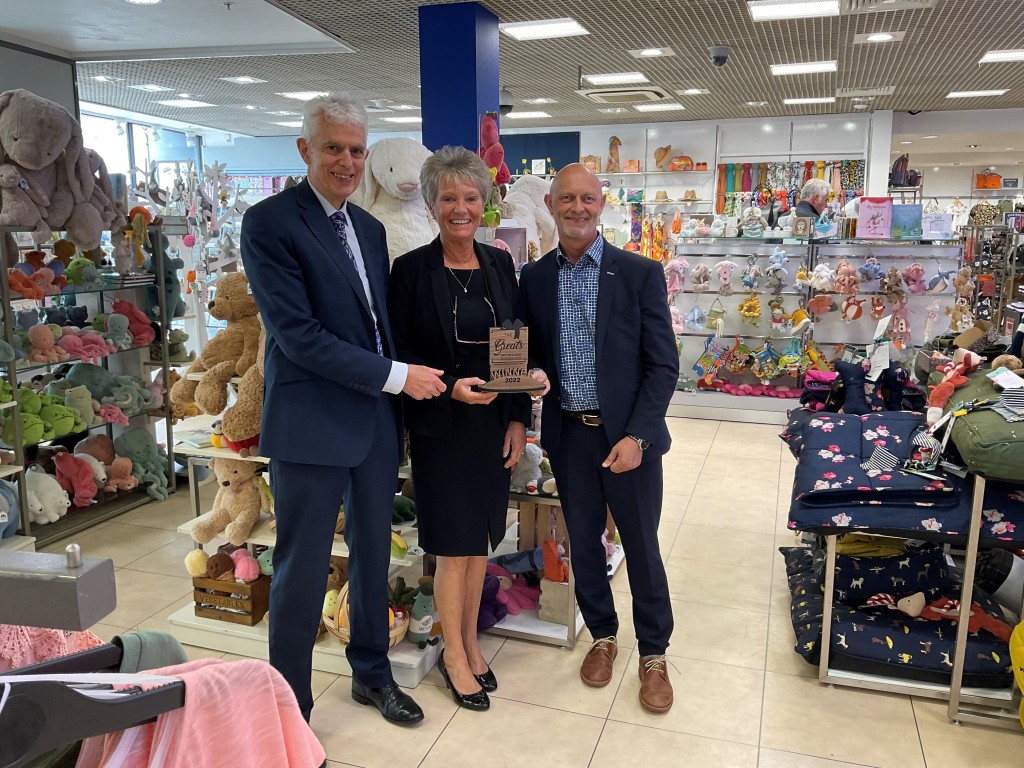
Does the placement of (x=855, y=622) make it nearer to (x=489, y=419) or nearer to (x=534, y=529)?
(x=534, y=529)

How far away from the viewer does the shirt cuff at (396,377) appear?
219 centimetres

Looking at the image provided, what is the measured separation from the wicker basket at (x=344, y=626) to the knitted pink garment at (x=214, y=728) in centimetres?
180

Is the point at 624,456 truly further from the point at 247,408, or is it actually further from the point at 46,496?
the point at 46,496

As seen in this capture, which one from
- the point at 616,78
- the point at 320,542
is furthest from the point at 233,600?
the point at 616,78

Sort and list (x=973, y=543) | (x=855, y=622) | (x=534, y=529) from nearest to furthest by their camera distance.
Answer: (x=973, y=543) < (x=855, y=622) < (x=534, y=529)

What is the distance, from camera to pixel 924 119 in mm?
10617

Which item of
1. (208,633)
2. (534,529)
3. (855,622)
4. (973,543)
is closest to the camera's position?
(973,543)

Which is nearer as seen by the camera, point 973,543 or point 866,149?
point 973,543

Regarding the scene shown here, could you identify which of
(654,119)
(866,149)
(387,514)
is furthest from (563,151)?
(387,514)

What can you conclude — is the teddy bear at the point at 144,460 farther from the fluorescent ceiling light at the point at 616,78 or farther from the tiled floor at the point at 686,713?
the fluorescent ceiling light at the point at 616,78

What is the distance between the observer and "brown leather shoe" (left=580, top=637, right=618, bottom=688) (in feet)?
9.05

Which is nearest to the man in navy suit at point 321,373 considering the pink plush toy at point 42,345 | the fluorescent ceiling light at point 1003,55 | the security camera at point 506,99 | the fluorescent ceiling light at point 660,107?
the pink plush toy at point 42,345

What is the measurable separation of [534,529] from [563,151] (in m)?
9.51

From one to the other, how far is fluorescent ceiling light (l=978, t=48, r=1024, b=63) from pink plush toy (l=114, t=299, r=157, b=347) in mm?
6914
